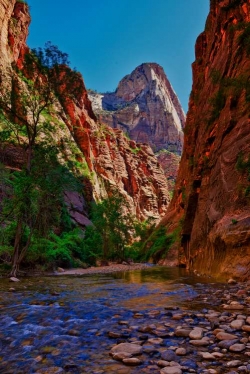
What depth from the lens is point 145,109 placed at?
163 m

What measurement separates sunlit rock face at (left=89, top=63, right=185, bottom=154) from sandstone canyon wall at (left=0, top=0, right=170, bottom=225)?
1958 inches

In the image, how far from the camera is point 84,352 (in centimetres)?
354

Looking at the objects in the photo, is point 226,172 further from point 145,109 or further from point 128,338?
point 145,109

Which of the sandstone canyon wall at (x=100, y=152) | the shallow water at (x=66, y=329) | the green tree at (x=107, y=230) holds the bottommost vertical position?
the shallow water at (x=66, y=329)

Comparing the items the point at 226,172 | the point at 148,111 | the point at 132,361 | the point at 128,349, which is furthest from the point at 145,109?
the point at 132,361

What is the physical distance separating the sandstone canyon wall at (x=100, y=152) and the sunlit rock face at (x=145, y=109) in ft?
163

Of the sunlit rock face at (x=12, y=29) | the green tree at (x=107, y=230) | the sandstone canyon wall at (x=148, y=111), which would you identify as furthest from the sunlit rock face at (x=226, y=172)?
the sandstone canyon wall at (x=148, y=111)

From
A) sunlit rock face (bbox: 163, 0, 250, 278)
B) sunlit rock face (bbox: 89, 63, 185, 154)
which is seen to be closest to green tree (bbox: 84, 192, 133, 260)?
sunlit rock face (bbox: 163, 0, 250, 278)

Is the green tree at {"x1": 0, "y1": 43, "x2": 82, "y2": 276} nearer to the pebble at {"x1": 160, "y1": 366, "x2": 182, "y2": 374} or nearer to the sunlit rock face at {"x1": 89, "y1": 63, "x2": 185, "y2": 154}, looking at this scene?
the pebble at {"x1": 160, "y1": 366, "x2": 182, "y2": 374}

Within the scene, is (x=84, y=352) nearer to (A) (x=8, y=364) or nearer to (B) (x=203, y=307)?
(A) (x=8, y=364)

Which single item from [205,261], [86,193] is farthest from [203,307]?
[86,193]

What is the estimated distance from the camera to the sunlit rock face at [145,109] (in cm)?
15650

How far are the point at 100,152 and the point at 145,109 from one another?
3744 inches

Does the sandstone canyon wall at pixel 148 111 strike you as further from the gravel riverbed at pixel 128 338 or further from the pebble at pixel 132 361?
the pebble at pixel 132 361
